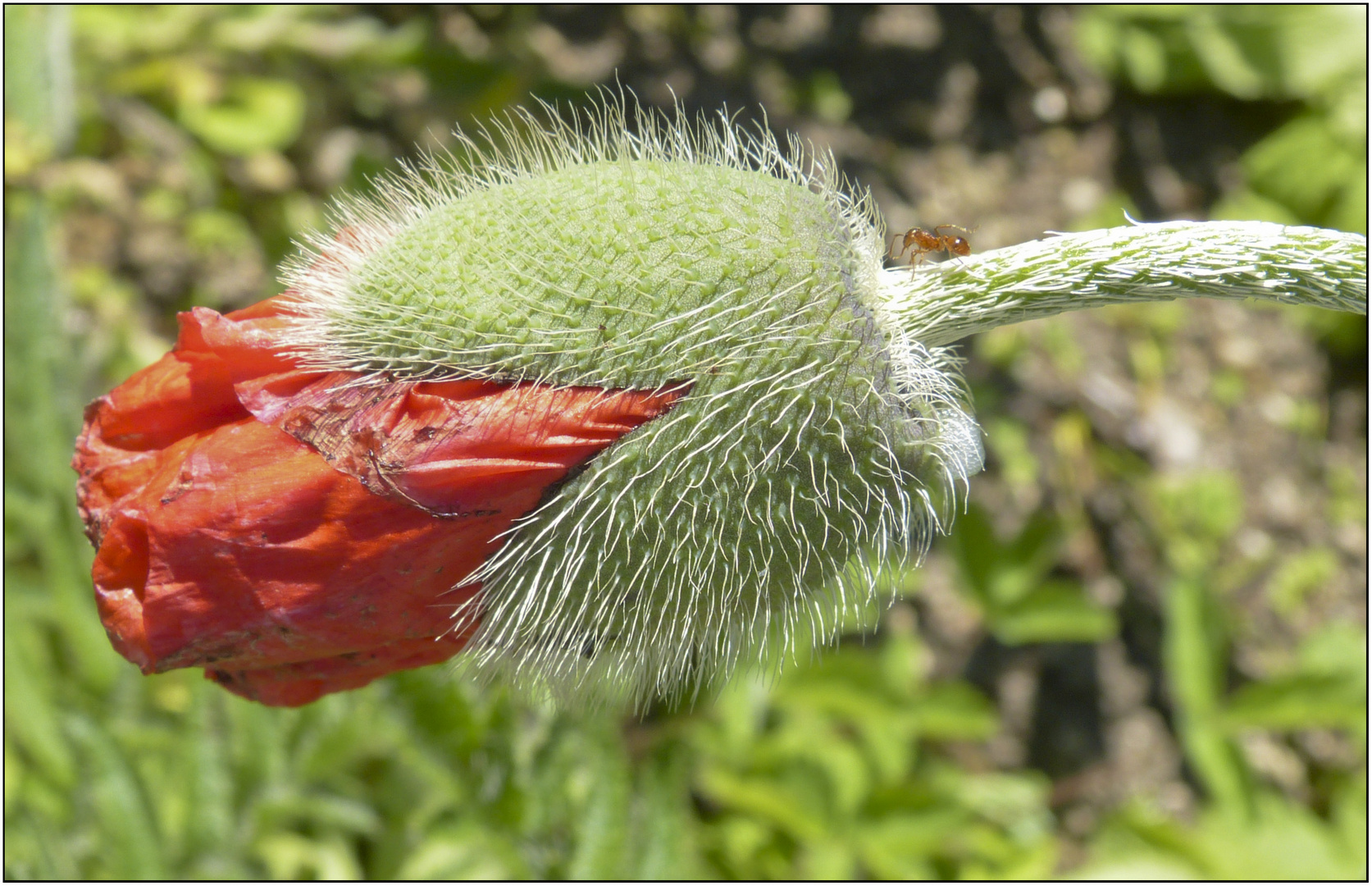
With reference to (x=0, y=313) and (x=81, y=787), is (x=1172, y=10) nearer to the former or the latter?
(x=0, y=313)

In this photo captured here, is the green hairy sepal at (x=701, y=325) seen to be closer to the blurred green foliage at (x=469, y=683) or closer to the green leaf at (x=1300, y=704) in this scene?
the blurred green foliage at (x=469, y=683)

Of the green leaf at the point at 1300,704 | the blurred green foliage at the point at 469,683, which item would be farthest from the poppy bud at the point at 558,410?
the green leaf at the point at 1300,704

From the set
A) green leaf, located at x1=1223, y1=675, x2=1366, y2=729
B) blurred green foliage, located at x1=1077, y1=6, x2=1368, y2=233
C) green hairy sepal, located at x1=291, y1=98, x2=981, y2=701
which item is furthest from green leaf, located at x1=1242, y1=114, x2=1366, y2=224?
green hairy sepal, located at x1=291, y1=98, x2=981, y2=701

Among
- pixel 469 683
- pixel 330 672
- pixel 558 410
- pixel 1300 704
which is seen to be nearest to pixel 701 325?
pixel 558 410

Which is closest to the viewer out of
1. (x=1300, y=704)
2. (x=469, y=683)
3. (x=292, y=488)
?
(x=292, y=488)

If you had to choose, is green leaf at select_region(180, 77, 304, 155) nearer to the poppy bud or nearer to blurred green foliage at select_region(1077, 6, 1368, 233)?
the poppy bud

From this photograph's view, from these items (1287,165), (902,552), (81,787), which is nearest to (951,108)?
(1287,165)

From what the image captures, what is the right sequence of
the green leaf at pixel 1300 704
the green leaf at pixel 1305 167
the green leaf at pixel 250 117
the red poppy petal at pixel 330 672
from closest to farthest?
the red poppy petal at pixel 330 672, the green leaf at pixel 1300 704, the green leaf at pixel 250 117, the green leaf at pixel 1305 167

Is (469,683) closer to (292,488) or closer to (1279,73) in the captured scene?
(292,488)
